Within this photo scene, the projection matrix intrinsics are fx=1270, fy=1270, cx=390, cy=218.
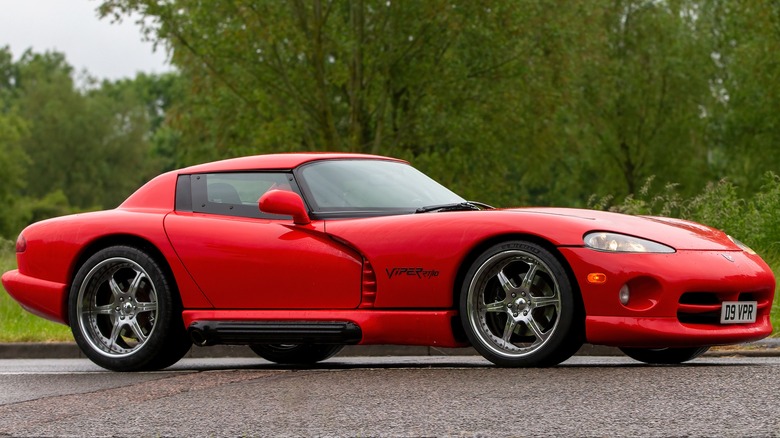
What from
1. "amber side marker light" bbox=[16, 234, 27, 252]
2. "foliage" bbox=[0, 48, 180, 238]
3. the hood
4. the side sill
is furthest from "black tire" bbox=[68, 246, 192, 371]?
"foliage" bbox=[0, 48, 180, 238]

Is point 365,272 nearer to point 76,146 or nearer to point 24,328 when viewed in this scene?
point 24,328

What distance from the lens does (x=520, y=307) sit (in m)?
6.95

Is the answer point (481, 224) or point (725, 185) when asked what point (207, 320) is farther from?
point (725, 185)

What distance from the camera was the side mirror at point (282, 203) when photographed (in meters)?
7.52

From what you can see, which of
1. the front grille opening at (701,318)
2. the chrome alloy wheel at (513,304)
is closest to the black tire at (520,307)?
the chrome alloy wheel at (513,304)

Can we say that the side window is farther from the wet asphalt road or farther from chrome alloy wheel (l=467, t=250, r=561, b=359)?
chrome alloy wheel (l=467, t=250, r=561, b=359)

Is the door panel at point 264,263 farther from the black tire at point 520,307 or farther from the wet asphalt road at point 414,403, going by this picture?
the black tire at point 520,307

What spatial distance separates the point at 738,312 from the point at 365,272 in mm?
2113

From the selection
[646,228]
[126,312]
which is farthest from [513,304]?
[126,312]

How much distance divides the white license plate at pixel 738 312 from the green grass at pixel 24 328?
6549 millimetres

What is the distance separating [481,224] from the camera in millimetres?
7074

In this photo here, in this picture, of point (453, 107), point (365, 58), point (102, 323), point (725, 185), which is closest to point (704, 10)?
point (453, 107)

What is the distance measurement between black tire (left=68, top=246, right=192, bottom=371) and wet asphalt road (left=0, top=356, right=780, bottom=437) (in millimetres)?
511

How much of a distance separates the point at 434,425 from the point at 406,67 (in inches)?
1007
